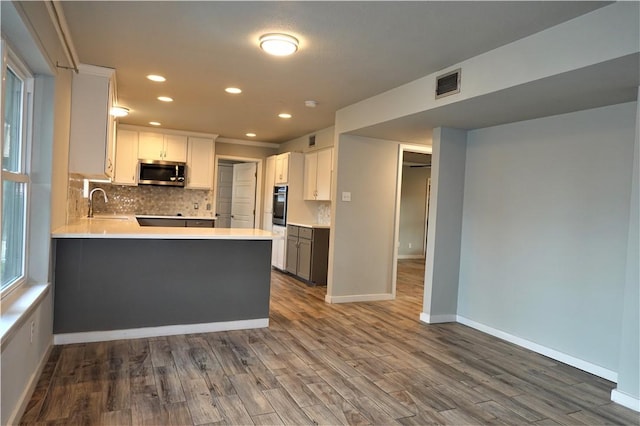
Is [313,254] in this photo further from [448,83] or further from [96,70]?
[96,70]

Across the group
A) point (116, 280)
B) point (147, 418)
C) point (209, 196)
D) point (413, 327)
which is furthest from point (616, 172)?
point (209, 196)

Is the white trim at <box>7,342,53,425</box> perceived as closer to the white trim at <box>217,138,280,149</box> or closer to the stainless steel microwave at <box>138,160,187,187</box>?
the stainless steel microwave at <box>138,160,187,187</box>

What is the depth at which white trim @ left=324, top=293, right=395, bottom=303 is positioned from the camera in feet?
16.9

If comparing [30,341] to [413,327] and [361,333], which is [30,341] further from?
→ [413,327]

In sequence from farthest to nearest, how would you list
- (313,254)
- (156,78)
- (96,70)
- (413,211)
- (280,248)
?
(413,211)
(280,248)
(313,254)
(156,78)
(96,70)

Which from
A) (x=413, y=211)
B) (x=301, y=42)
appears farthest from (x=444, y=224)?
(x=413, y=211)

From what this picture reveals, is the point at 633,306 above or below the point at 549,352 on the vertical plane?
above

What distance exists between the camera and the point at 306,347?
11.6ft

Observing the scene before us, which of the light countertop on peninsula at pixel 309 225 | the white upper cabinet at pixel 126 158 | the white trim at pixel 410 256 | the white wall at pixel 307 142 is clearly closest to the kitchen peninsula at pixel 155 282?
the light countertop on peninsula at pixel 309 225

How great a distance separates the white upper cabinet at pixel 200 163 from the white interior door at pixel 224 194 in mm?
2287

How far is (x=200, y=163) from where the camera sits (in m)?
7.27

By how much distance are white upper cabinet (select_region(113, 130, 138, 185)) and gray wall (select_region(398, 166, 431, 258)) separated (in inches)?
220

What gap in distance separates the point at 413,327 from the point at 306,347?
1.30m

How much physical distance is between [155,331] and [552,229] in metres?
3.55
